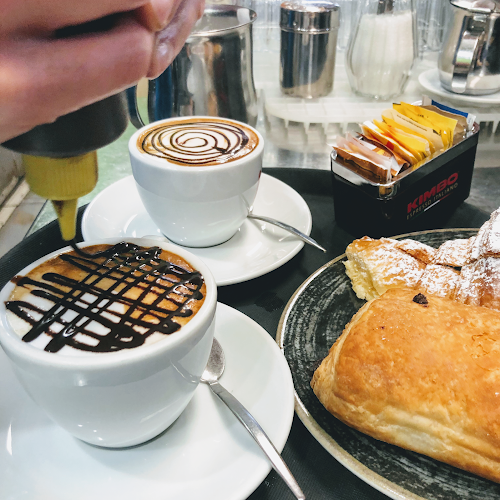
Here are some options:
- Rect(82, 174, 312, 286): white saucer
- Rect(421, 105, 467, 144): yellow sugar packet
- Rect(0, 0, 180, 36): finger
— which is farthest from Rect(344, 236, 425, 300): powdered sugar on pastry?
Rect(0, 0, 180, 36): finger

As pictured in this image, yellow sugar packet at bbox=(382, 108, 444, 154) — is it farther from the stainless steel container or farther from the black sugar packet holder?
the stainless steel container

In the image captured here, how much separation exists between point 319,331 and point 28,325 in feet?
1.32

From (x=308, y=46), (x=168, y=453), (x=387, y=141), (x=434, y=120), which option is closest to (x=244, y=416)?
(x=168, y=453)

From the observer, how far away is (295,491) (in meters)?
0.47

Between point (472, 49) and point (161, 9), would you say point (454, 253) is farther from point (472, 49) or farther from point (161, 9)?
point (472, 49)

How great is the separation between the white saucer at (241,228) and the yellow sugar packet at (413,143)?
0.23m

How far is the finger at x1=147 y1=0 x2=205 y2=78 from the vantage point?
0.40 metres

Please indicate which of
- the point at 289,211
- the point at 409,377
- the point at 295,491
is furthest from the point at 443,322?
the point at 289,211

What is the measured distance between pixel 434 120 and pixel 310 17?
63 cm

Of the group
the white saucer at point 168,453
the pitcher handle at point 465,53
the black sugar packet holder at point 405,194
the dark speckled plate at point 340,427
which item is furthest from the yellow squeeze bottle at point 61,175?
the pitcher handle at point 465,53

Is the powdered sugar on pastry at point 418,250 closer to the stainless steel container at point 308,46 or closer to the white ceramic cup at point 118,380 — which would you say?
the white ceramic cup at point 118,380

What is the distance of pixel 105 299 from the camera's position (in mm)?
518

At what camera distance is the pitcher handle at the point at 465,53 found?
1.39 m

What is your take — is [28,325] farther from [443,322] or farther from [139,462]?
[443,322]
